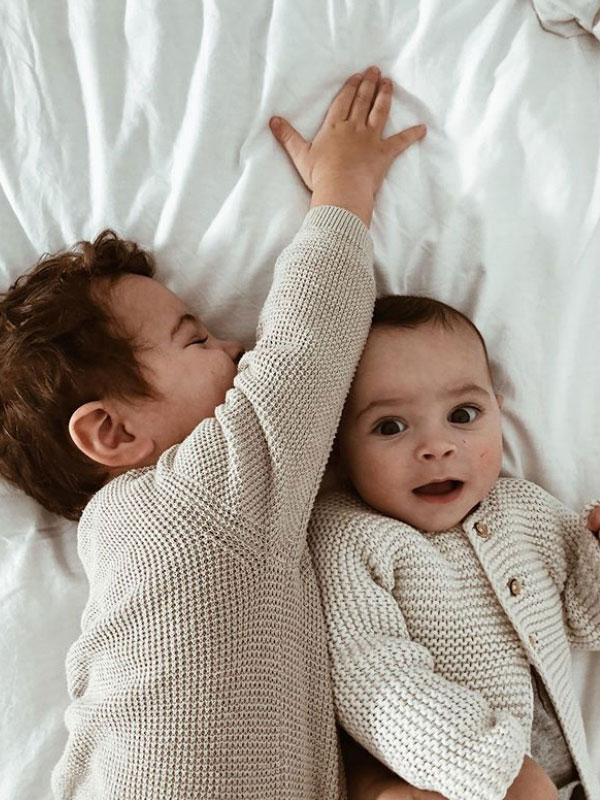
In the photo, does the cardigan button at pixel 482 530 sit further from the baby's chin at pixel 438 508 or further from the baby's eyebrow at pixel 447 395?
the baby's eyebrow at pixel 447 395

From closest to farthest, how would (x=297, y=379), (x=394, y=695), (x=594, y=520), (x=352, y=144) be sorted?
(x=394, y=695)
(x=297, y=379)
(x=594, y=520)
(x=352, y=144)

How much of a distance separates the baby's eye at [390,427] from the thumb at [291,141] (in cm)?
41

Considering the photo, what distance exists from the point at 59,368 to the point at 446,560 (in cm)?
57

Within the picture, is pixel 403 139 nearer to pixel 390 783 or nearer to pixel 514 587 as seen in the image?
pixel 514 587

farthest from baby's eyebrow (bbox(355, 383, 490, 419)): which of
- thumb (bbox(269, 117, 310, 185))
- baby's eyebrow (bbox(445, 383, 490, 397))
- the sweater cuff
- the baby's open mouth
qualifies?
thumb (bbox(269, 117, 310, 185))

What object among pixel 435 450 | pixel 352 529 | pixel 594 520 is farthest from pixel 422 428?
pixel 594 520

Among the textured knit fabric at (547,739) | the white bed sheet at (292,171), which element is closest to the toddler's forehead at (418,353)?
the white bed sheet at (292,171)

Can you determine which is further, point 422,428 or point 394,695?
point 422,428

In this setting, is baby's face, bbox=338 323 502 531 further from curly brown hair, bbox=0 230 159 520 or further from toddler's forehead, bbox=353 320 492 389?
curly brown hair, bbox=0 230 159 520

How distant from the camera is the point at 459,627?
1.05 m

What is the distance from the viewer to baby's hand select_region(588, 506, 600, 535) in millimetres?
1136

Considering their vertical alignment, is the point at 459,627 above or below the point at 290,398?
below

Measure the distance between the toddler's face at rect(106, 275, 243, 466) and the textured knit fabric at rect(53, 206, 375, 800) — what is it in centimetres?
6

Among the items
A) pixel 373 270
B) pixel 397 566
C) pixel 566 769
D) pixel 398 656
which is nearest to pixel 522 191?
pixel 373 270
